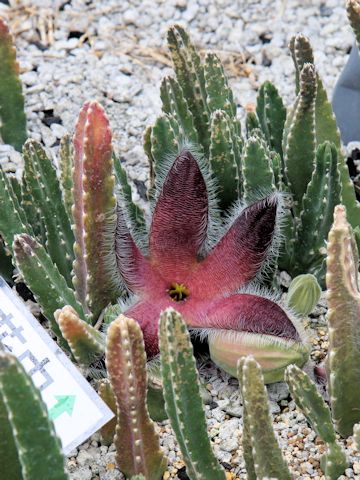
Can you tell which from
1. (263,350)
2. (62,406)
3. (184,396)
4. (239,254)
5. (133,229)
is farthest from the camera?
(133,229)

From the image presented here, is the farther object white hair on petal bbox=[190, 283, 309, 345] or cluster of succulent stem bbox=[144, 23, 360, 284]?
cluster of succulent stem bbox=[144, 23, 360, 284]

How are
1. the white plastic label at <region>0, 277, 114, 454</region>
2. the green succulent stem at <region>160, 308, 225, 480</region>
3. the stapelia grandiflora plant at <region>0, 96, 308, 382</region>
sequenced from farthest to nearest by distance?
the stapelia grandiflora plant at <region>0, 96, 308, 382</region> < the white plastic label at <region>0, 277, 114, 454</region> < the green succulent stem at <region>160, 308, 225, 480</region>

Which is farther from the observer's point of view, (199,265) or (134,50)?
(134,50)

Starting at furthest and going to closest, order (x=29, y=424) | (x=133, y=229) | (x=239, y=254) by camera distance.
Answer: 1. (x=133, y=229)
2. (x=239, y=254)
3. (x=29, y=424)

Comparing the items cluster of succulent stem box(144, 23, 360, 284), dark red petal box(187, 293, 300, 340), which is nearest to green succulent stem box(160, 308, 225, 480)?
dark red petal box(187, 293, 300, 340)

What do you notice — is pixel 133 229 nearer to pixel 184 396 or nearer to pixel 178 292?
pixel 178 292

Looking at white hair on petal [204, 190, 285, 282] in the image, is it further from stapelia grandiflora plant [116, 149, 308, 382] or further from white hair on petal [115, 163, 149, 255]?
white hair on petal [115, 163, 149, 255]

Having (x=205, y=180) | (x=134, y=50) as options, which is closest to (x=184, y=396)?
(x=205, y=180)

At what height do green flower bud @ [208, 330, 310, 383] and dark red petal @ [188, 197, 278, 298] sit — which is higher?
dark red petal @ [188, 197, 278, 298]
